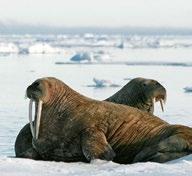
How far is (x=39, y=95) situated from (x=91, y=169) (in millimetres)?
1188

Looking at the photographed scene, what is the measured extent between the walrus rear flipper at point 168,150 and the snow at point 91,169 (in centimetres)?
26

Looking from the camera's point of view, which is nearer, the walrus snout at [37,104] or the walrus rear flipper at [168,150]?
the walrus rear flipper at [168,150]

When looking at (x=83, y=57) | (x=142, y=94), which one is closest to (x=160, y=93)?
(x=142, y=94)

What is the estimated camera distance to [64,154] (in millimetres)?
4621

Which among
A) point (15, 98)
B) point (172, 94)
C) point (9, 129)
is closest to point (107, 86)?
point (172, 94)

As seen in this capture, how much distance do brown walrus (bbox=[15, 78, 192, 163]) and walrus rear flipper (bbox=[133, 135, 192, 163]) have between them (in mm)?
12

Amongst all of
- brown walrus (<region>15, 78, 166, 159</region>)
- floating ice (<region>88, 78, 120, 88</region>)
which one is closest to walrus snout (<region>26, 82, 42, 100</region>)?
brown walrus (<region>15, 78, 166, 159</region>)

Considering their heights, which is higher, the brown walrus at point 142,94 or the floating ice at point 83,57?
the brown walrus at point 142,94

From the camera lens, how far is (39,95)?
4.76 metres

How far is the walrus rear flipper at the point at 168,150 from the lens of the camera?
14.0 ft

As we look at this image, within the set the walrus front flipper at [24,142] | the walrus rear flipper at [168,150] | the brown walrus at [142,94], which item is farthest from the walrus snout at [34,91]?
the brown walrus at [142,94]

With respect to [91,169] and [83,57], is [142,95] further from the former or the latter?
[83,57]

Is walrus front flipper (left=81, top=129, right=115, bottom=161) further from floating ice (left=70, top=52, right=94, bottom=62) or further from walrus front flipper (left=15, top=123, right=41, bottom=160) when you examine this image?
floating ice (left=70, top=52, right=94, bottom=62)

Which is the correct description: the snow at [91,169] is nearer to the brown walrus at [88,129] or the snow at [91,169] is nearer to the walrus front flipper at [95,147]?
the walrus front flipper at [95,147]
